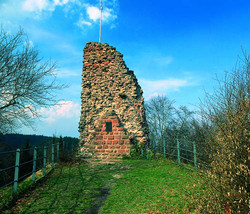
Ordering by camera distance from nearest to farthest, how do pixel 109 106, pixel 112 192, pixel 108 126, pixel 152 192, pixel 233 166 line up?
pixel 233 166 < pixel 152 192 < pixel 112 192 < pixel 108 126 < pixel 109 106

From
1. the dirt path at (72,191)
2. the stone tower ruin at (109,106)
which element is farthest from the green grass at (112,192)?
the stone tower ruin at (109,106)

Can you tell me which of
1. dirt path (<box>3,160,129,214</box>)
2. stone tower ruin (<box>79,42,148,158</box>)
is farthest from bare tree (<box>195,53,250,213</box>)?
stone tower ruin (<box>79,42,148,158</box>)

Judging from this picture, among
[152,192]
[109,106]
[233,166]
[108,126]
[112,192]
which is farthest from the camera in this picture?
[109,106]

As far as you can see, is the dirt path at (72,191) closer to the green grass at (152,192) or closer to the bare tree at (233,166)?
the green grass at (152,192)

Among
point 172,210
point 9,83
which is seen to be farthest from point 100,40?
point 172,210

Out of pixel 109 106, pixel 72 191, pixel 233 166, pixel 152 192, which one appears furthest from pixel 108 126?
pixel 233 166

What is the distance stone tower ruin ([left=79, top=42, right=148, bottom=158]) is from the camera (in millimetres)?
10742

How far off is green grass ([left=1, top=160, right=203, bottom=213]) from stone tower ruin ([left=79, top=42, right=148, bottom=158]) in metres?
2.82

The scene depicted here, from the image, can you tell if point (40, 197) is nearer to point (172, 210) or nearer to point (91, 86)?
point (172, 210)

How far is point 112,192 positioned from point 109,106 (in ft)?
21.3

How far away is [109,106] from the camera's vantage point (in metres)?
11.5

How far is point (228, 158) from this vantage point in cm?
349

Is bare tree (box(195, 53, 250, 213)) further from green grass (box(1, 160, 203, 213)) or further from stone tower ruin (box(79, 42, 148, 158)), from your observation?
stone tower ruin (box(79, 42, 148, 158))

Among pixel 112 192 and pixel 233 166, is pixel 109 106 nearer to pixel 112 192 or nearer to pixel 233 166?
pixel 112 192
